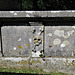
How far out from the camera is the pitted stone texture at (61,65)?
2676 millimetres

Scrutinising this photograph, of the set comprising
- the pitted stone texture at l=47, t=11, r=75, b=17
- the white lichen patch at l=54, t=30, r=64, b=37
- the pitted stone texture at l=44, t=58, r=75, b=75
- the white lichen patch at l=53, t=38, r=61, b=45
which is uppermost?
the pitted stone texture at l=47, t=11, r=75, b=17

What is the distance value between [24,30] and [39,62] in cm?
89

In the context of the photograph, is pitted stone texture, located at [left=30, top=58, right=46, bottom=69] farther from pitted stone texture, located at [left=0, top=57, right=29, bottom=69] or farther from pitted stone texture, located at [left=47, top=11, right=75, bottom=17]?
pitted stone texture, located at [left=47, top=11, right=75, bottom=17]

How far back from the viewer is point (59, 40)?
272 cm

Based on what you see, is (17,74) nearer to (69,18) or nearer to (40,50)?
(40,50)

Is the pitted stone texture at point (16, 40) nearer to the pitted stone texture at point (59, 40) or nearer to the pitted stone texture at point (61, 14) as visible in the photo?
the pitted stone texture at point (59, 40)

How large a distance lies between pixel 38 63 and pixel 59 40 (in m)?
0.79

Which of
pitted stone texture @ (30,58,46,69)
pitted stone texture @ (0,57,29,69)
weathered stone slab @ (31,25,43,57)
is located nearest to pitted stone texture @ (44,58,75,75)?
pitted stone texture @ (30,58,46,69)

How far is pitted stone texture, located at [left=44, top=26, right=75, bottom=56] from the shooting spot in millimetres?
2684

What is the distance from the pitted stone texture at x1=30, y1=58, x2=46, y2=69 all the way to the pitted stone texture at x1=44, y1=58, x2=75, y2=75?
0.10 m

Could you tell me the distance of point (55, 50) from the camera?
109 inches

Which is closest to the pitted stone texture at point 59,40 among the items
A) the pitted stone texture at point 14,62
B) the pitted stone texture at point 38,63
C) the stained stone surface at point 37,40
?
the stained stone surface at point 37,40

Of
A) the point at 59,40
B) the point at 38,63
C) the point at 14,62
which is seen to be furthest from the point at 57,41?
the point at 14,62

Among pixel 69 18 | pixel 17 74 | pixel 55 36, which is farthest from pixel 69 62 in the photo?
pixel 17 74
